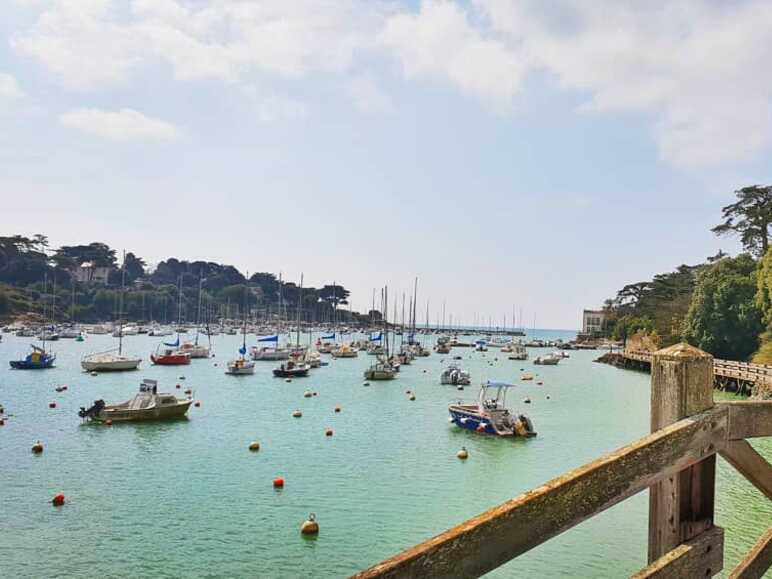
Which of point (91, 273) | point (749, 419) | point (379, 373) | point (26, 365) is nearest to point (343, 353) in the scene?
point (379, 373)

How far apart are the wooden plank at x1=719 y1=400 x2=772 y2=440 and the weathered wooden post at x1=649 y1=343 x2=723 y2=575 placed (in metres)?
0.20

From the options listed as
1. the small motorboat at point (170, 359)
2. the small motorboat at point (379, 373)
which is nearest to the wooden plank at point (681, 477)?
the small motorboat at point (379, 373)

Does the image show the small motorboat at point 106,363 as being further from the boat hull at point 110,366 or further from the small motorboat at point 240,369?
the small motorboat at point 240,369

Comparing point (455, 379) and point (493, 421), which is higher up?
point (493, 421)

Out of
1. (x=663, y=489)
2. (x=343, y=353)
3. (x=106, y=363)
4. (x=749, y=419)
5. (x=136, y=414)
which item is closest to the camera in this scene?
(x=663, y=489)

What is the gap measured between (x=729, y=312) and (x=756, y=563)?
200 ft

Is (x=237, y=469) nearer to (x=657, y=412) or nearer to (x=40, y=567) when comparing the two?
(x=40, y=567)

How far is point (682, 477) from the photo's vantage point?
9.95ft

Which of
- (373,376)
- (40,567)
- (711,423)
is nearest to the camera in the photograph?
(711,423)

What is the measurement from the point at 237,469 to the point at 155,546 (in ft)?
26.7

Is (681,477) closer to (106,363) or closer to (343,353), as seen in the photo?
(106,363)

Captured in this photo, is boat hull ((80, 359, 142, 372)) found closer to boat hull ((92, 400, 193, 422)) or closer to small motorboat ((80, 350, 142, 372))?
small motorboat ((80, 350, 142, 372))

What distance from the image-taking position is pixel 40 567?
531 inches

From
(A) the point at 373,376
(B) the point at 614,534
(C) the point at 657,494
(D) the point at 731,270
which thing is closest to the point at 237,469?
(B) the point at 614,534
